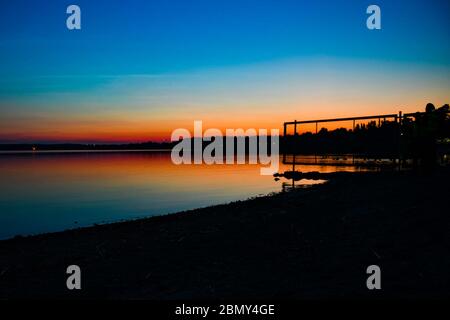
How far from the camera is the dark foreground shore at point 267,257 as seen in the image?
5273 millimetres

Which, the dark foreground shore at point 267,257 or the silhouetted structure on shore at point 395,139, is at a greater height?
the silhouetted structure on shore at point 395,139

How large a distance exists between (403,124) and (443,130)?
2.10 metres

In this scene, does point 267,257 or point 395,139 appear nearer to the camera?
point 267,257

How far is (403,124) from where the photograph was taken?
18016 mm

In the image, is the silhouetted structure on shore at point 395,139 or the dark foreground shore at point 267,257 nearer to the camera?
the dark foreground shore at point 267,257

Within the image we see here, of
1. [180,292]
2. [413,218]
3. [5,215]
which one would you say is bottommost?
[5,215]

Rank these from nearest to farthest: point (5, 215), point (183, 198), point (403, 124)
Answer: point (403, 124) < point (5, 215) < point (183, 198)

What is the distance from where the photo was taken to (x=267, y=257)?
267 inches

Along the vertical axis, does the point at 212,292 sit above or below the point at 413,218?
below

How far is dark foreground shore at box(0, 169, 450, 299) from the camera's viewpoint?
17.3 feet

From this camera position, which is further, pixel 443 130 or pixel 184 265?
pixel 443 130
